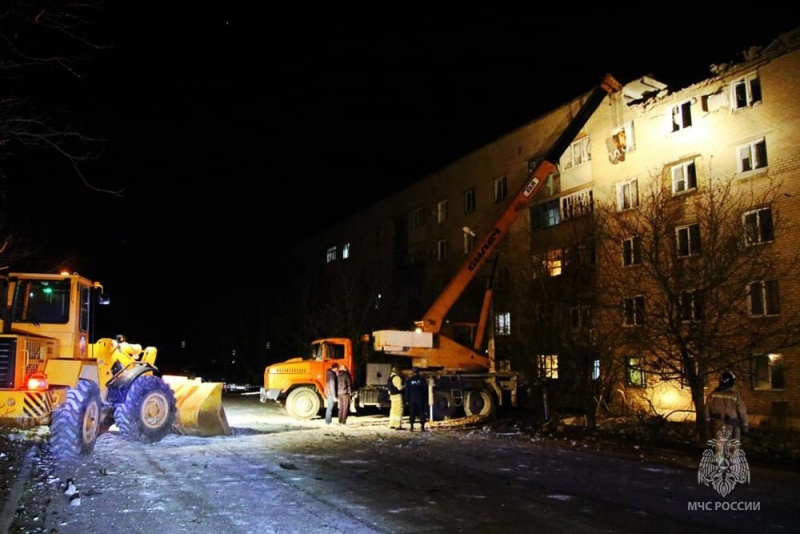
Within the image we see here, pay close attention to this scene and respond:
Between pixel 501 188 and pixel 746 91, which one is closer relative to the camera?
pixel 746 91

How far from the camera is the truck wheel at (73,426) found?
10.8 meters

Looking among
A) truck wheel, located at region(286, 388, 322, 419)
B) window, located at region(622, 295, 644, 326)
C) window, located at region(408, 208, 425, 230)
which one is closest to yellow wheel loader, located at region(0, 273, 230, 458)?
truck wheel, located at region(286, 388, 322, 419)

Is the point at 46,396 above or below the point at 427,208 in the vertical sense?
below

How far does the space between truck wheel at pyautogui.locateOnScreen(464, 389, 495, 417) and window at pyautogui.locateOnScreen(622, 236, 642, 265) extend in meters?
6.95

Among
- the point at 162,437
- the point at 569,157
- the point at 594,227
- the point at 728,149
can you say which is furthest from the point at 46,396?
the point at 569,157

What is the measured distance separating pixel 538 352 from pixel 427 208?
23.0 meters

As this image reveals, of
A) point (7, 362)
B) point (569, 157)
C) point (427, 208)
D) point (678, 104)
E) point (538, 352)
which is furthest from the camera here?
point (427, 208)

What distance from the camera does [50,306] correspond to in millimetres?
12461

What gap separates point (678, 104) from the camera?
2344cm

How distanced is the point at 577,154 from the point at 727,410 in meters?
20.3

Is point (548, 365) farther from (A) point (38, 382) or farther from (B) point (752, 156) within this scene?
(A) point (38, 382)

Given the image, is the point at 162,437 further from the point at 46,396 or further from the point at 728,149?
the point at 728,149

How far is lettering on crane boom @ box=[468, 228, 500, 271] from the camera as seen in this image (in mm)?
21953

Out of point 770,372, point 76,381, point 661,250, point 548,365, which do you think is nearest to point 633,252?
point 661,250
